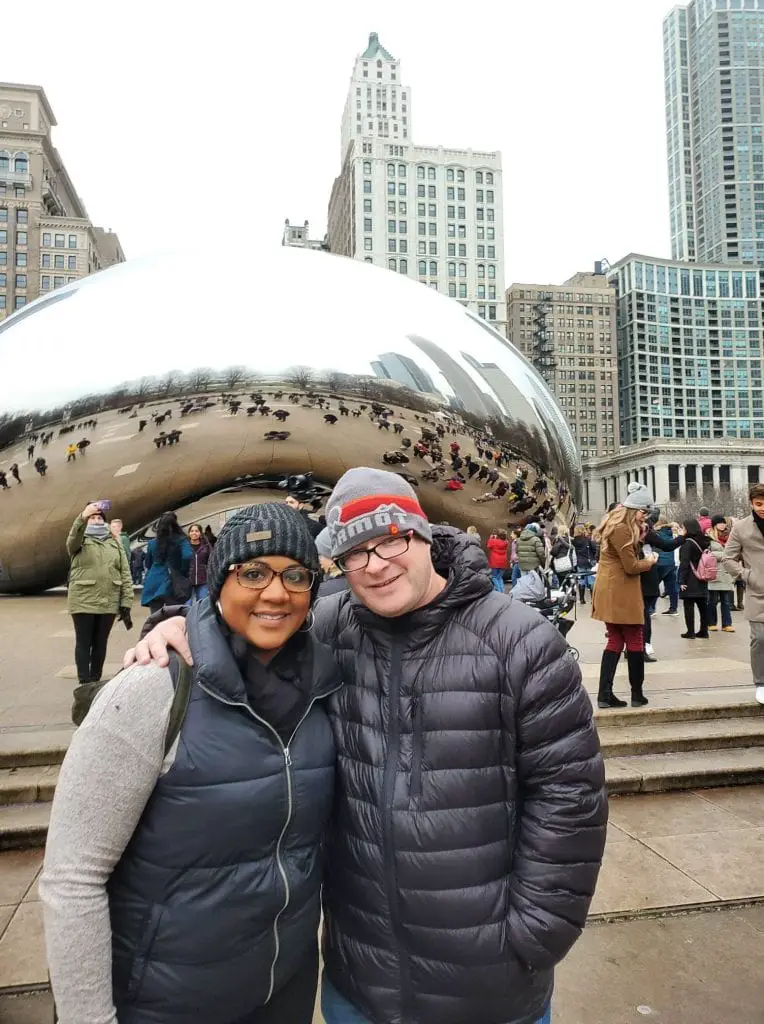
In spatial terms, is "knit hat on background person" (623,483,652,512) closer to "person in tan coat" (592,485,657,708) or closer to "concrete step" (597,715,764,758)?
"person in tan coat" (592,485,657,708)

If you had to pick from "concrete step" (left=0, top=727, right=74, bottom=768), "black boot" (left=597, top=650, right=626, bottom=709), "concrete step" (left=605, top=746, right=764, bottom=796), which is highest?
"black boot" (left=597, top=650, right=626, bottom=709)

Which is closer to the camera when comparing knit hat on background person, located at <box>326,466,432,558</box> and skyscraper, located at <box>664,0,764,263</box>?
knit hat on background person, located at <box>326,466,432,558</box>

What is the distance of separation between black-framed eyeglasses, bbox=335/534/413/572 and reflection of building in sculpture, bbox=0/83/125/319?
9041 centimetres

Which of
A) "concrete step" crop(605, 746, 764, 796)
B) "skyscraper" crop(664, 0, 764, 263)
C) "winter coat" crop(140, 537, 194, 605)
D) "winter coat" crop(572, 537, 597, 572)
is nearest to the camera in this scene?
"concrete step" crop(605, 746, 764, 796)

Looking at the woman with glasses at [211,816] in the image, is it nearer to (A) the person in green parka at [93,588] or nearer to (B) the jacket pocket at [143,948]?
(B) the jacket pocket at [143,948]

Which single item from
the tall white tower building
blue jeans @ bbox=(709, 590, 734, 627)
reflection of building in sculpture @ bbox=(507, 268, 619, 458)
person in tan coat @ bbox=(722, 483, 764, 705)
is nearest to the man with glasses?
person in tan coat @ bbox=(722, 483, 764, 705)

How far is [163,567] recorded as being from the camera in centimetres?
575

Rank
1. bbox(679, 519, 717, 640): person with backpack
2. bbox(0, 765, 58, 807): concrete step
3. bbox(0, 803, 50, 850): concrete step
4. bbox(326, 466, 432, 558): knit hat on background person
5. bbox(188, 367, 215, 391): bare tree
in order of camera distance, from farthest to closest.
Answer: bbox(679, 519, 717, 640): person with backpack → bbox(188, 367, 215, 391): bare tree → bbox(0, 765, 58, 807): concrete step → bbox(0, 803, 50, 850): concrete step → bbox(326, 466, 432, 558): knit hat on background person

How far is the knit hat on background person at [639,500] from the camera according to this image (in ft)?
16.0

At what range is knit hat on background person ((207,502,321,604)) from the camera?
51.8 inches

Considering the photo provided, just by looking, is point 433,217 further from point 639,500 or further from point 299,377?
point 299,377

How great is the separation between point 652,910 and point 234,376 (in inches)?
130

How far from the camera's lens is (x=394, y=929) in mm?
1337

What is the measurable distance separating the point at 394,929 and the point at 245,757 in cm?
45
